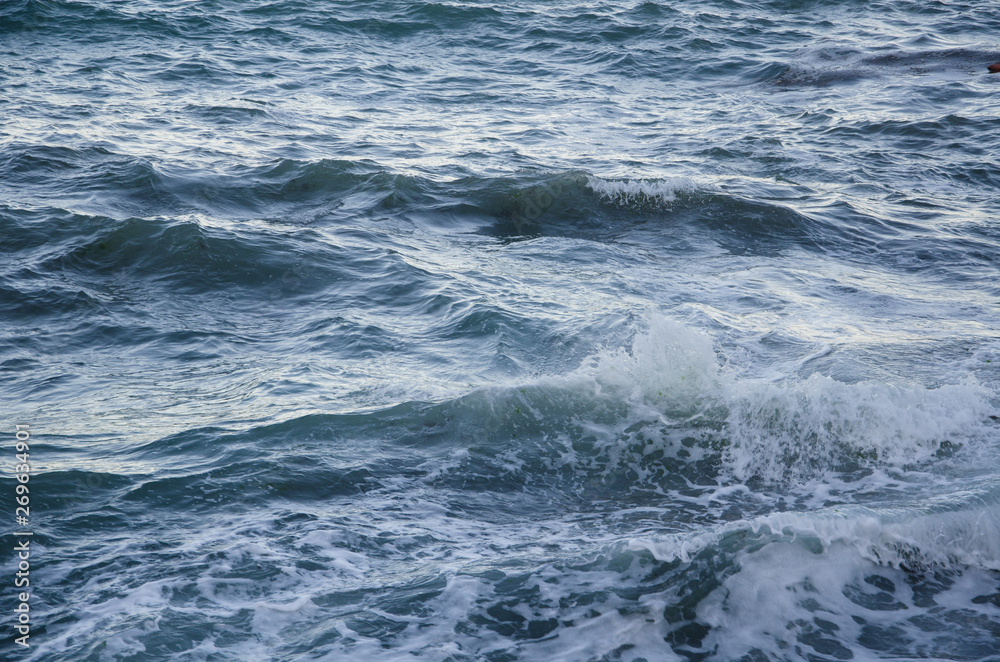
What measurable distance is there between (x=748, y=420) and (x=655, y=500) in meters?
1.01

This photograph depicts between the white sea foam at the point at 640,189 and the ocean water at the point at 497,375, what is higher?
the white sea foam at the point at 640,189

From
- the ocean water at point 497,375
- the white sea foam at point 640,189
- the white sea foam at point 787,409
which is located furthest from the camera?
the white sea foam at point 640,189

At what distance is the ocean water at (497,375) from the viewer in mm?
3959

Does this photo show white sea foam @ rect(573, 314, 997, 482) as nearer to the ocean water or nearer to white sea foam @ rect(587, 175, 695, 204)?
the ocean water

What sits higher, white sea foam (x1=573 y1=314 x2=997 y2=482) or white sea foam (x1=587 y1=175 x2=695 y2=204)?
white sea foam (x1=587 y1=175 x2=695 y2=204)

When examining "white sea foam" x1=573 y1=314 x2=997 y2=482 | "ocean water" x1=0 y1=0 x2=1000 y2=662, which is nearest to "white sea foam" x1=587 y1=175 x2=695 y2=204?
"ocean water" x1=0 y1=0 x2=1000 y2=662

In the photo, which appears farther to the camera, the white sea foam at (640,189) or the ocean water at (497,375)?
the white sea foam at (640,189)

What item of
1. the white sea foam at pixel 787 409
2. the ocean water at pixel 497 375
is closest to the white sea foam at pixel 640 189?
the ocean water at pixel 497 375

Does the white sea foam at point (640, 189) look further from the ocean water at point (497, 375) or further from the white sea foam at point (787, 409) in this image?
the white sea foam at point (787, 409)

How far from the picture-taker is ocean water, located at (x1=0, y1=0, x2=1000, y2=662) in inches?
156

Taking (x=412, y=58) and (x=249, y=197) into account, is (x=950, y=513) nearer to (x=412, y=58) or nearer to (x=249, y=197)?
(x=249, y=197)

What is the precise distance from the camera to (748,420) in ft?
18.1

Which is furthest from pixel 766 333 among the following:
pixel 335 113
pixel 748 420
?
pixel 335 113

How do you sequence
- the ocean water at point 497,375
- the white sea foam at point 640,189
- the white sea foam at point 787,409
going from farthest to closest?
the white sea foam at point 640,189 → the white sea foam at point 787,409 → the ocean water at point 497,375
